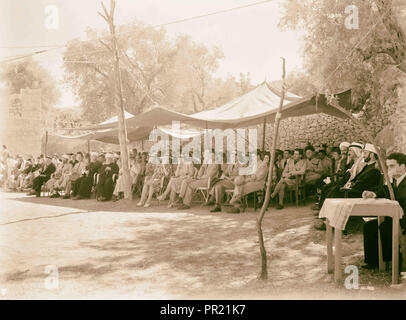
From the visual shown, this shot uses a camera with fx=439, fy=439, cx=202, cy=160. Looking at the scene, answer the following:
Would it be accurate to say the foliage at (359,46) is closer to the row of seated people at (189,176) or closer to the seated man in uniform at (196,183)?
the row of seated people at (189,176)

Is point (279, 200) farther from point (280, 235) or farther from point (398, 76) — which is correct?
point (398, 76)

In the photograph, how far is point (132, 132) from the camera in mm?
17812

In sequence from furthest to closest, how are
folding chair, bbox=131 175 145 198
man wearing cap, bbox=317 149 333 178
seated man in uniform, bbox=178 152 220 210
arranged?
1. folding chair, bbox=131 175 145 198
2. seated man in uniform, bbox=178 152 220 210
3. man wearing cap, bbox=317 149 333 178

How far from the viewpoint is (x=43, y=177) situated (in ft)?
49.4

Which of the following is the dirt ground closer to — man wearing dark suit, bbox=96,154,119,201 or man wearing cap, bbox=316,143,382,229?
man wearing cap, bbox=316,143,382,229

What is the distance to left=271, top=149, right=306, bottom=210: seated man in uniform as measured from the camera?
395 inches

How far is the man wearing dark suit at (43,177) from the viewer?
14.8m

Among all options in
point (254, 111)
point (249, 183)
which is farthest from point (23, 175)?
point (249, 183)

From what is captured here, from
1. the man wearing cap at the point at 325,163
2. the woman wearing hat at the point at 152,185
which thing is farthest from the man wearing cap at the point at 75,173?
the man wearing cap at the point at 325,163

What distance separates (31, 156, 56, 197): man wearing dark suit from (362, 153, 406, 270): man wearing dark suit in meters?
12.2

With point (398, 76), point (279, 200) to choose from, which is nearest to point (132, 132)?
point (279, 200)

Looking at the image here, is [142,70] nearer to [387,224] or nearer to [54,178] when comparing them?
[54,178]

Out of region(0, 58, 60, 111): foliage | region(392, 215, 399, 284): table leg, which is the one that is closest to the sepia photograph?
region(392, 215, 399, 284): table leg

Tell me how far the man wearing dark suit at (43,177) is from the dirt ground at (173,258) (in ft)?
18.5
